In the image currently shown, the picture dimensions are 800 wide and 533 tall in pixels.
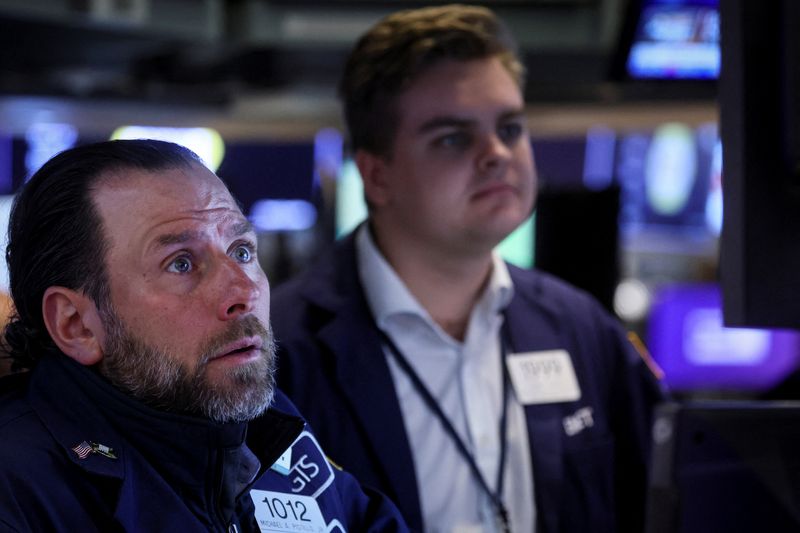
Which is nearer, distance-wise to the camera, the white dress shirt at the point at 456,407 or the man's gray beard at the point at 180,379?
the man's gray beard at the point at 180,379

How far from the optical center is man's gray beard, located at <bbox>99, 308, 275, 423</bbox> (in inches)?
49.0

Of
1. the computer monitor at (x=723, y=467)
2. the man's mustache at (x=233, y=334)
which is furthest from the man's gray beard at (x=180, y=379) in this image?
the computer monitor at (x=723, y=467)

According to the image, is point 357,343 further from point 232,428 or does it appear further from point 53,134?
point 53,134

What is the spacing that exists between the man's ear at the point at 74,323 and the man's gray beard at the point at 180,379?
0.04 ft

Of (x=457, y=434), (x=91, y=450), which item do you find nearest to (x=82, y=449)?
(x=91, y=450)

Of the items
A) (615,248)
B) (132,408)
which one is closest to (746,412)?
(132,408)

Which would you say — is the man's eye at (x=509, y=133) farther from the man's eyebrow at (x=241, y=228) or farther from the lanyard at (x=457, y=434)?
the man's eyebrow at (x=241, y=228)

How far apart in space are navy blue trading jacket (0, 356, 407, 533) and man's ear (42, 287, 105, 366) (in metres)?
0.02

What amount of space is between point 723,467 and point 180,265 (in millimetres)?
692

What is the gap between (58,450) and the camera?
1179 mm

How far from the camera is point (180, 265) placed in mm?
1284

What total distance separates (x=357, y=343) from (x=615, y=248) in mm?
1716

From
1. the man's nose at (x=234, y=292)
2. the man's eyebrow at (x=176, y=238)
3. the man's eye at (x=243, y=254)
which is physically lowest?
the man's nose at (x=234, y=292)

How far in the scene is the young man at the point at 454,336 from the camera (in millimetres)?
1921
